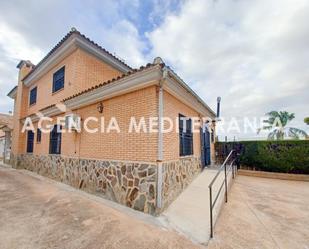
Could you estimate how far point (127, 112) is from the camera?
5.29m

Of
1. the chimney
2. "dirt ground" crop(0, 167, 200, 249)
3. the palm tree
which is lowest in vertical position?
"dirt ground" crop(0, 167, 200, 249)

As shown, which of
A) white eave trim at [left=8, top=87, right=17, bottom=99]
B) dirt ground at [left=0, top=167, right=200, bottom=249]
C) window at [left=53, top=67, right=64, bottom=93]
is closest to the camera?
dirt ground at [left=0, top=167, right=200, bottom=249]

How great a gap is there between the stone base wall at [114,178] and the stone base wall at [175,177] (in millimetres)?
397

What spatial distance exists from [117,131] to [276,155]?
32.0 feet

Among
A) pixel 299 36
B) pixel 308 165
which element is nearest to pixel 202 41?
pixel 299 36

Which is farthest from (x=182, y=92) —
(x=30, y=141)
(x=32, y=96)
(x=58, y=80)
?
(x=32, y=96)

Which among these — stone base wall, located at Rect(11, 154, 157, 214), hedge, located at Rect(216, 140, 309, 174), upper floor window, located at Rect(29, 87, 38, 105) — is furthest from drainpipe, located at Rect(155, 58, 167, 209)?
upper floor window, located at Rect(29, 87, 38, 105)

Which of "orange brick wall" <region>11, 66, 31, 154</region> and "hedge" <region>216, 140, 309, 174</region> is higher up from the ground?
"orange brick wall" <region>11, 66, 31, 154</region>

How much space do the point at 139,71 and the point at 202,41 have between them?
5.07 meters

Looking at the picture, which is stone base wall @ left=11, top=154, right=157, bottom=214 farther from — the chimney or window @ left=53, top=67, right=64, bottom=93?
the chimney

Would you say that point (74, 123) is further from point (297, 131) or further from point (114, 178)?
point (297, 131)

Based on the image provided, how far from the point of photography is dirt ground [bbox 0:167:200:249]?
3061 mm

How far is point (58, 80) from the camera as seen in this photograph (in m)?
9.51

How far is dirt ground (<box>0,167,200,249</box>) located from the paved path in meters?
0.31
